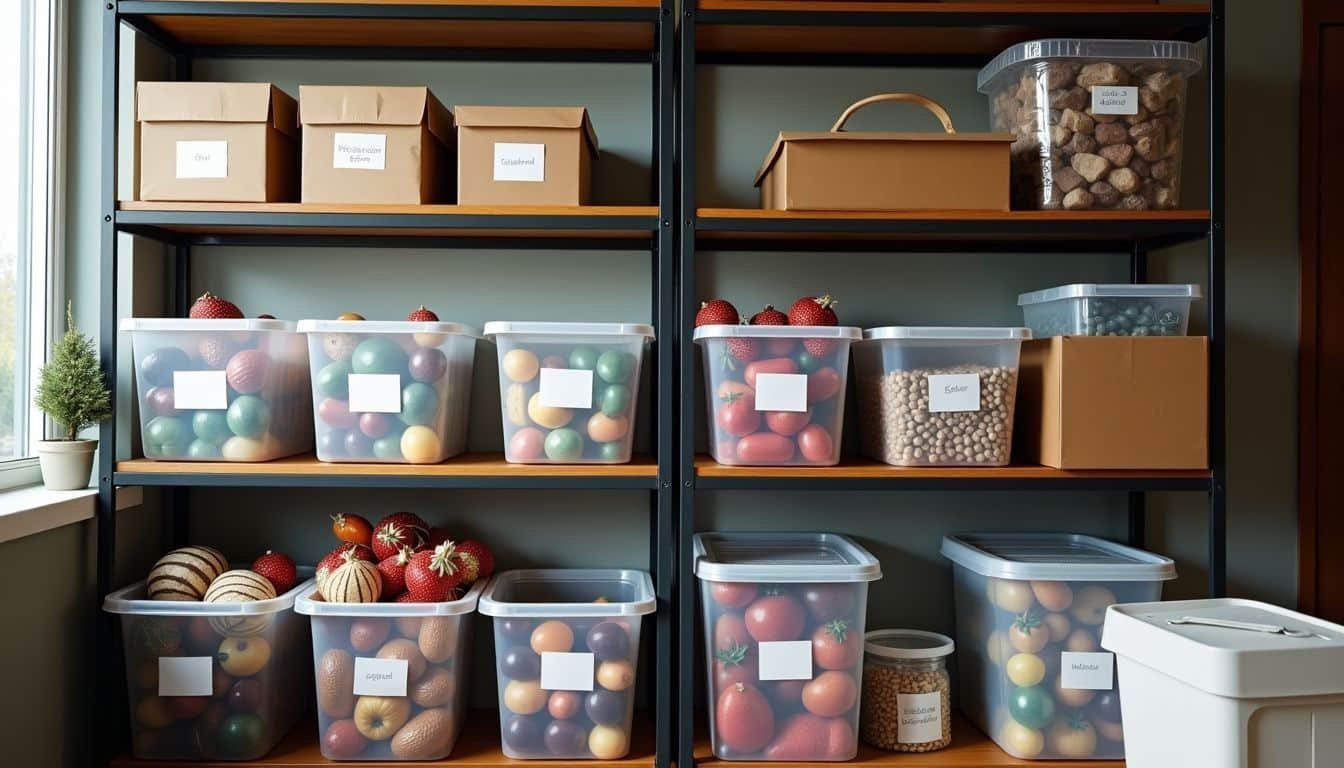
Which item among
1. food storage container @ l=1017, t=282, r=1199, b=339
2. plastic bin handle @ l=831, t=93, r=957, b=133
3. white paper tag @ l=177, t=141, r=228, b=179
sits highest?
plastic bin handle @ l=831, t=93, r=957, b=133

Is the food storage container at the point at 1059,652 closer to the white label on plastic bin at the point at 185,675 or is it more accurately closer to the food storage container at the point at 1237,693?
the food storage container at the point at 1237,693

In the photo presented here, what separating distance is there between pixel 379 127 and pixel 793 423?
1090 mm

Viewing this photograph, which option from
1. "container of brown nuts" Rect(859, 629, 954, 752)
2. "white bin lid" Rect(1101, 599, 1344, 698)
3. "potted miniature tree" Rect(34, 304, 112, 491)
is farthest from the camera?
"container of brown nuts" Rect(859, 629, 954, 752)

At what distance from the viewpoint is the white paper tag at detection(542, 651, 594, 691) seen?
→ 1.94 metres

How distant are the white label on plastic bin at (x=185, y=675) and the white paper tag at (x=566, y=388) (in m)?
0.90

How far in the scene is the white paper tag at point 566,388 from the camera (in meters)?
1.95

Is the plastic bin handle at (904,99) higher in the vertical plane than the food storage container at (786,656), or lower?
higher

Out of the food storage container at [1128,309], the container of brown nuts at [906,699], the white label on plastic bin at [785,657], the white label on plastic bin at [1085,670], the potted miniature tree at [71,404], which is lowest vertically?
the container of brown nuts at [906,699]

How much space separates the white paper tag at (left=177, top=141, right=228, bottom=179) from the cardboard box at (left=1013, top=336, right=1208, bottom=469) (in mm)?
1812

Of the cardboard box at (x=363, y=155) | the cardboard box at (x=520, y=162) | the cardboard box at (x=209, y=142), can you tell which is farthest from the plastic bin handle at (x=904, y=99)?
the cardboard box at (x=209, y=142)

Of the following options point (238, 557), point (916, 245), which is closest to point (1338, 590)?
point (916, 245)

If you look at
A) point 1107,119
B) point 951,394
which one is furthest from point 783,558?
point 1107,119

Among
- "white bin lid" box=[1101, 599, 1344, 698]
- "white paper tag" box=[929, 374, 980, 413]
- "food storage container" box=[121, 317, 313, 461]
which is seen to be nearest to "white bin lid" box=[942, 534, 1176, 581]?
"white bin lid" box=[1101, 599, 1344, 698]

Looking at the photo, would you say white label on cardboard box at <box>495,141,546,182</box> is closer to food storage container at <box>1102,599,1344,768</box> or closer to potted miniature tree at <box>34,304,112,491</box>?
potted miniature tree at <box>34,304,112,491</box>
